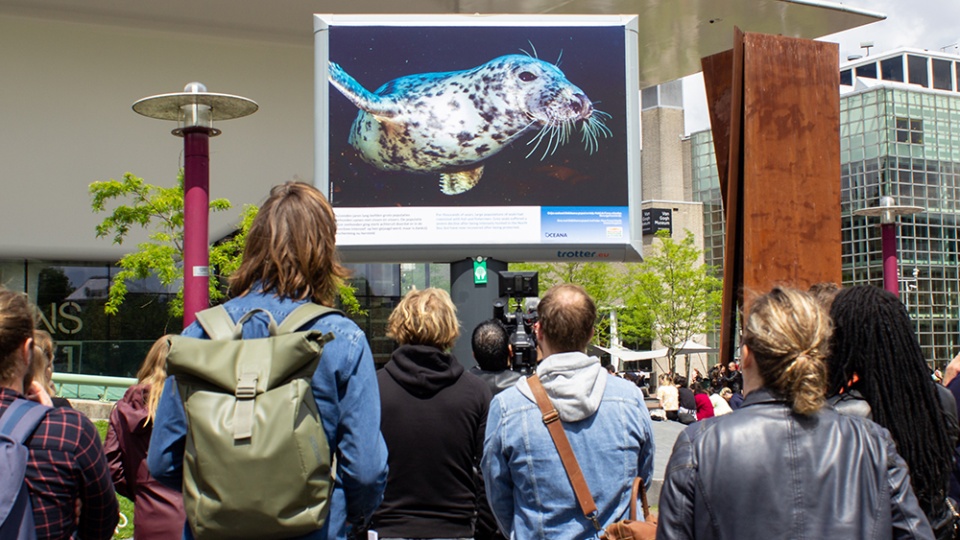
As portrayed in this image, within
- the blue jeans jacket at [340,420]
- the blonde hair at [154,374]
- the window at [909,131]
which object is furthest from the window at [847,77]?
the blue jeans jacket at [340,420]

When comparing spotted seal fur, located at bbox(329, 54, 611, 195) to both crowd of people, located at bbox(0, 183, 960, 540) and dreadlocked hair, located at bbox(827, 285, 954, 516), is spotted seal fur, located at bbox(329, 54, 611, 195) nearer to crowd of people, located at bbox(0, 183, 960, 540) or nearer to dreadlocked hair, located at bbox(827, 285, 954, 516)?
crowd of people, located at bbox(0, 183, 960, 540)

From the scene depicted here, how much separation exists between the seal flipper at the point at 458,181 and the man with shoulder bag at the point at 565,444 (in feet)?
30.0

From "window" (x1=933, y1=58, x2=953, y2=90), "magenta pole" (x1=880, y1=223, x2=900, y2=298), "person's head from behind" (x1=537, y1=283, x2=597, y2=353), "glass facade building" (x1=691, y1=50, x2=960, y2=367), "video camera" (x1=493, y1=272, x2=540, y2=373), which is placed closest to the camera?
"person's head from behind" (x1=537, y1=283, x2=597, y2=353)

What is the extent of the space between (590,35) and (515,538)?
10.6m

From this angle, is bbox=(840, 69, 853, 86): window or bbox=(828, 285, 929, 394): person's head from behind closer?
bbox=(828, 285, 929, 394): person's head from behind

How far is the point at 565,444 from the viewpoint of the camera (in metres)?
3.49

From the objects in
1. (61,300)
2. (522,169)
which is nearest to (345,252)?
(522,169)

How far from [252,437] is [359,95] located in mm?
10765

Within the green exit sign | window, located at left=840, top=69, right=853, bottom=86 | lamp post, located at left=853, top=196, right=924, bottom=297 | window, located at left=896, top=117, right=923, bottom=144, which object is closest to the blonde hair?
the green exit sign

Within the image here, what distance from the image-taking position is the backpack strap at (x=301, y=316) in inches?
107

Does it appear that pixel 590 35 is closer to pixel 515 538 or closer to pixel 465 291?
pixel 465 291

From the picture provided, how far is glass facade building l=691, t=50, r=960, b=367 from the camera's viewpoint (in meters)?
63.6

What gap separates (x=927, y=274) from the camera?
211 feet

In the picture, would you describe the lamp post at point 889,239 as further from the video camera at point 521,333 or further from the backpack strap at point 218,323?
the backpack strap at point 218,323
